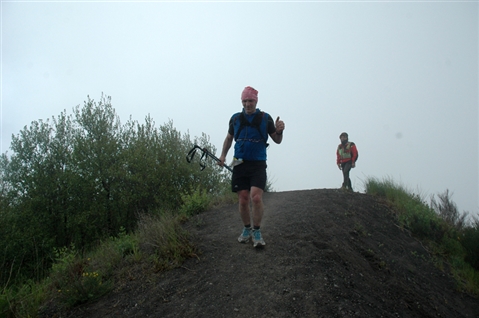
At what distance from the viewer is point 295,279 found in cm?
395

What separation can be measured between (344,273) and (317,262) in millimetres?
334

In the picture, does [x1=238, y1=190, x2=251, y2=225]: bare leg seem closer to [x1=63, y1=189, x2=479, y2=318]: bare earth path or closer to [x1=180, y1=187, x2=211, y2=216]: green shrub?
[x1=63, y1=189, x2=479, y2=318]: bare earth path

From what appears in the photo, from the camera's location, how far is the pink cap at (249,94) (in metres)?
4.77

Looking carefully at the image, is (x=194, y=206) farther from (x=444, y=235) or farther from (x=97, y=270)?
(x=444, y=235)

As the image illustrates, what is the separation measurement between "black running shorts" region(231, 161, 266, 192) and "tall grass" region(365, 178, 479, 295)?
3.94m

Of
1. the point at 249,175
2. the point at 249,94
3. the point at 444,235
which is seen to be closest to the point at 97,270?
the point at 249,175

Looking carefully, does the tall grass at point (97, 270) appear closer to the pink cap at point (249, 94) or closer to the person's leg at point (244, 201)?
the person's leg at point (244, 201)

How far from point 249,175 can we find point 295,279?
142 centimetres

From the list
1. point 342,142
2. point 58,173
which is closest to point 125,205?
point 58,173

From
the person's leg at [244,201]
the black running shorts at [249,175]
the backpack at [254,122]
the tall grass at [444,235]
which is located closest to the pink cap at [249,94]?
the backpack at [254,122]

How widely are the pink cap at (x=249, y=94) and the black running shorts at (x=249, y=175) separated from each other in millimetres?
837

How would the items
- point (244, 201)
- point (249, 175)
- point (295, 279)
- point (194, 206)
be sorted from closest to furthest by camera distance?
point (295, 279) → point (249, 175) → point (244, 201) → point (194, 206)

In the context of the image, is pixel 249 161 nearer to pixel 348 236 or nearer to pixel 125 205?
pixel 348 236

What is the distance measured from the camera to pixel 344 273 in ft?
14.3
